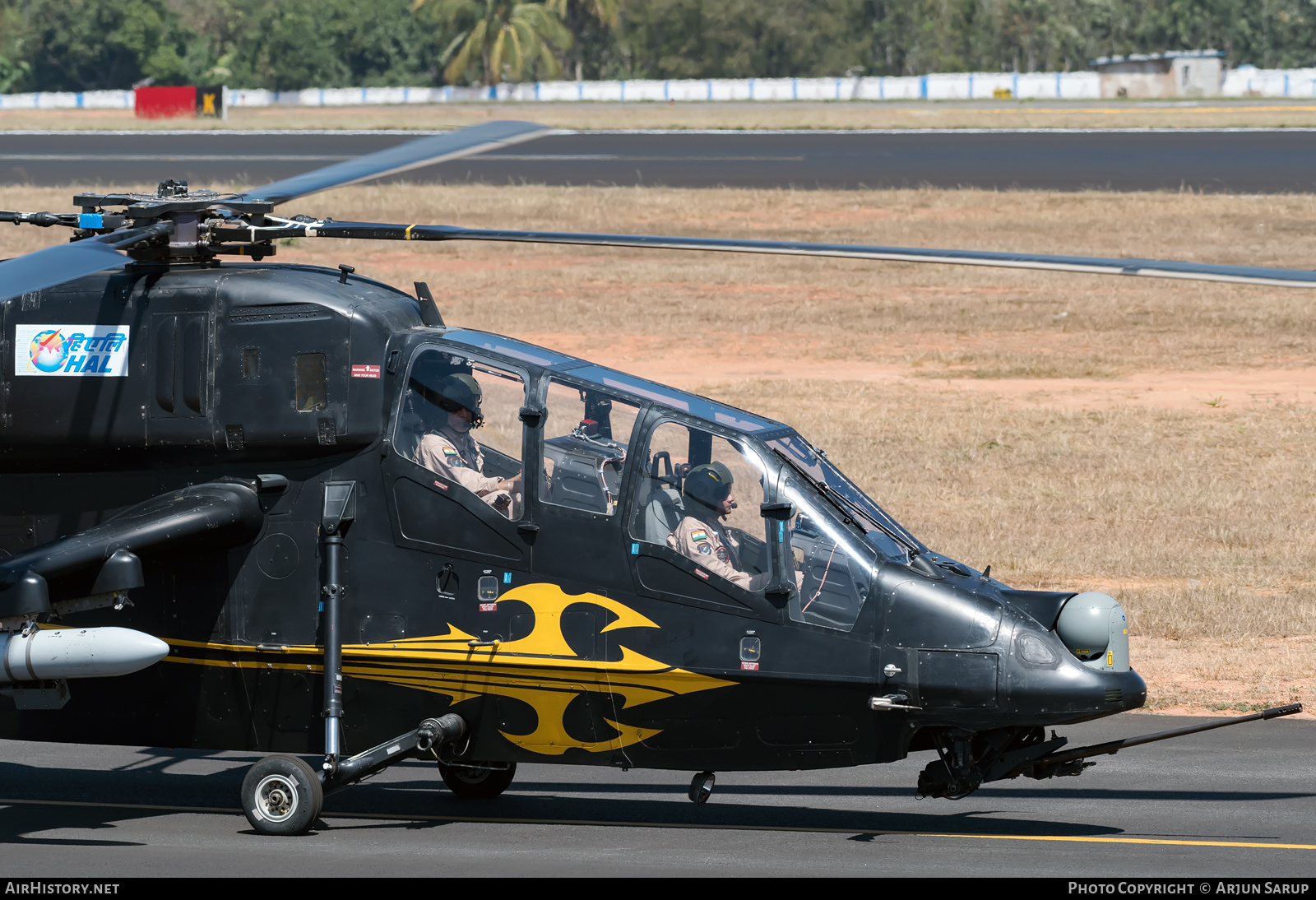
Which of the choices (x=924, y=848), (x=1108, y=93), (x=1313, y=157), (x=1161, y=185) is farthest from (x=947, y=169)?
(x=1108, y=93)

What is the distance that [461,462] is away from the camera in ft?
31.0

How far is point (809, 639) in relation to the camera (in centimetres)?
874

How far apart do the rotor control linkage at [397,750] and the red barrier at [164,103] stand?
8464 centimetres

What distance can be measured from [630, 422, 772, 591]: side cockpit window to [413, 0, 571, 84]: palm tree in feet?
365

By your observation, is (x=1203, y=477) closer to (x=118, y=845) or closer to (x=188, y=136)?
(x=118, y=845)

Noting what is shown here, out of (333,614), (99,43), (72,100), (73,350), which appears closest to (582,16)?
(99,43)

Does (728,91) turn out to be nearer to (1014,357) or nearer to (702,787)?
(1014,357)

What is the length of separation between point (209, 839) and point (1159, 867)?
18.0 feet

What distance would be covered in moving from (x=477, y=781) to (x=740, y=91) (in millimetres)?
102917

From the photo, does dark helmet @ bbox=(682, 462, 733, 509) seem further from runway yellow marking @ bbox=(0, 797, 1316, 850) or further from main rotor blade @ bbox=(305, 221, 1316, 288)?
runway yellow marking @ bbox=(0, 797, 1316, 850)

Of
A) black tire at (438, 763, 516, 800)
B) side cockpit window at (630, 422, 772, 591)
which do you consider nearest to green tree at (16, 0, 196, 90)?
black tire at (438, 763, 516, 800)

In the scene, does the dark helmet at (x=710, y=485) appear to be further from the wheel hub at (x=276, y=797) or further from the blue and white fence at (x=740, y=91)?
the blue and white fence at (x=740, y=91)

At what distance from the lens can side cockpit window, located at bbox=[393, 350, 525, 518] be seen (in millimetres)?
9383

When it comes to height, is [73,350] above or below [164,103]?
below
